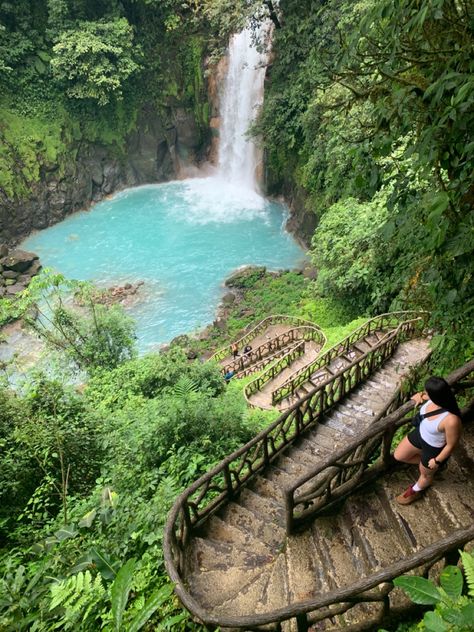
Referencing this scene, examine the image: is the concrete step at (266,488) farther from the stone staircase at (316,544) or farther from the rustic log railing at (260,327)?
the rustic log railing at (260,327)

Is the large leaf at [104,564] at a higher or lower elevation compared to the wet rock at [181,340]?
higher

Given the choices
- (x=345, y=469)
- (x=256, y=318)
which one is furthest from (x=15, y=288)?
(x=345, y=469)

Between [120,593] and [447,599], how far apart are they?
91.0 inches

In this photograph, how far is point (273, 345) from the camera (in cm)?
1688

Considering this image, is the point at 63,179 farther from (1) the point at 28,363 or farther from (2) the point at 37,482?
(2) the point at 37,482

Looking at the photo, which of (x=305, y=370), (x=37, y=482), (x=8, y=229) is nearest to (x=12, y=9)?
(x=8, y=229)

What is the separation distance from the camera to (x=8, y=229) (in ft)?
84.8

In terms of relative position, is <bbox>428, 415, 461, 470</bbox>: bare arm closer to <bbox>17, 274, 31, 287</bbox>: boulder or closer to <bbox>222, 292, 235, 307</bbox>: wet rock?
<bbox>222, 292, 235, 307</bbox>: wet rock

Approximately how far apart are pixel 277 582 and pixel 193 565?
980mm

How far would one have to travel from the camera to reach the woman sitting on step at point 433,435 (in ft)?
12.8

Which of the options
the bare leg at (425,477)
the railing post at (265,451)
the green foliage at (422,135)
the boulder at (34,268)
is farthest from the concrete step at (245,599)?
the boulder at (34,268)

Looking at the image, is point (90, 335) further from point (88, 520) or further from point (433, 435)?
point (433, 435)

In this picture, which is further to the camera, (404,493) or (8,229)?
(8,229)

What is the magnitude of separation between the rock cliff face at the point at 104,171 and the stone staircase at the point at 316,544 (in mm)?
25333
